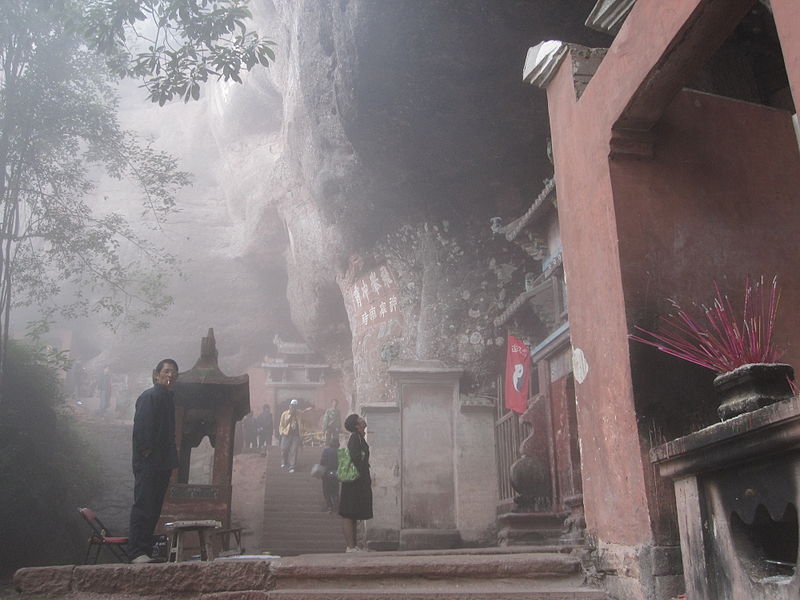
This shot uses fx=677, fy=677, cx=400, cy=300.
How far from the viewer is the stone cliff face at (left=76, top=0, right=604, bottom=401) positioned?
10.6 meters

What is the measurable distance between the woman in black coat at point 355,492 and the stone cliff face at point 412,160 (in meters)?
4.07

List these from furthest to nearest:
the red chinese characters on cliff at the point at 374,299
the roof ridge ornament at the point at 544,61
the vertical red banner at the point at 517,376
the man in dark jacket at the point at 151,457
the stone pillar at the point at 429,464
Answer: the red chinese characters on cliff at the point at 374,299
the stone pillar at the point at 429,464
the vertical red banner at the point at 517,376
the man in dark jacket at the point at 151,457
the roof ridge ornament at the point at 544,61

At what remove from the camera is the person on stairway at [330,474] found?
12523 mm

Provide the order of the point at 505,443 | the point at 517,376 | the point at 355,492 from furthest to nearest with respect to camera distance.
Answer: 1. the point at 505,443
2. the point at 517,376
3. the point at 355,492

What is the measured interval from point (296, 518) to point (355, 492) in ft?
23.0

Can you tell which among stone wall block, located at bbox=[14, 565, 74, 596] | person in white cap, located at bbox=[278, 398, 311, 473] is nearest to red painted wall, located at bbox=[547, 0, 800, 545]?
stone wall block, located at bbox=[14, 565, 74, 596]

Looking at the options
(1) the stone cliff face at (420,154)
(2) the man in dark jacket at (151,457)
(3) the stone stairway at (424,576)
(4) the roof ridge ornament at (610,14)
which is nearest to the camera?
(3) the stone stairway at (424,576)

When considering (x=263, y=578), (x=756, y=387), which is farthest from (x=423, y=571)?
(x=756, y=387)

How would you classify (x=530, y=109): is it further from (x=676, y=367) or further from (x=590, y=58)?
(x=676, y=367)

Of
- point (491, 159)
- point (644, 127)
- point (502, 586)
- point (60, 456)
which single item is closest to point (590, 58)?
point (644, 127)

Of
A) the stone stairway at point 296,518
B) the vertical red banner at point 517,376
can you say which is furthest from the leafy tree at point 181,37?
the stone stairway at point 296,518

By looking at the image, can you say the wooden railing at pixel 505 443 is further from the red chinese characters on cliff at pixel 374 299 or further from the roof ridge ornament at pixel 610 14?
the roof ridge ornament at pixel 610 14

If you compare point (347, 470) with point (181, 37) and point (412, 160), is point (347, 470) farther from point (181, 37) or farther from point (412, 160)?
point (412, 160)

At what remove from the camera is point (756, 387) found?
8.49 ft
